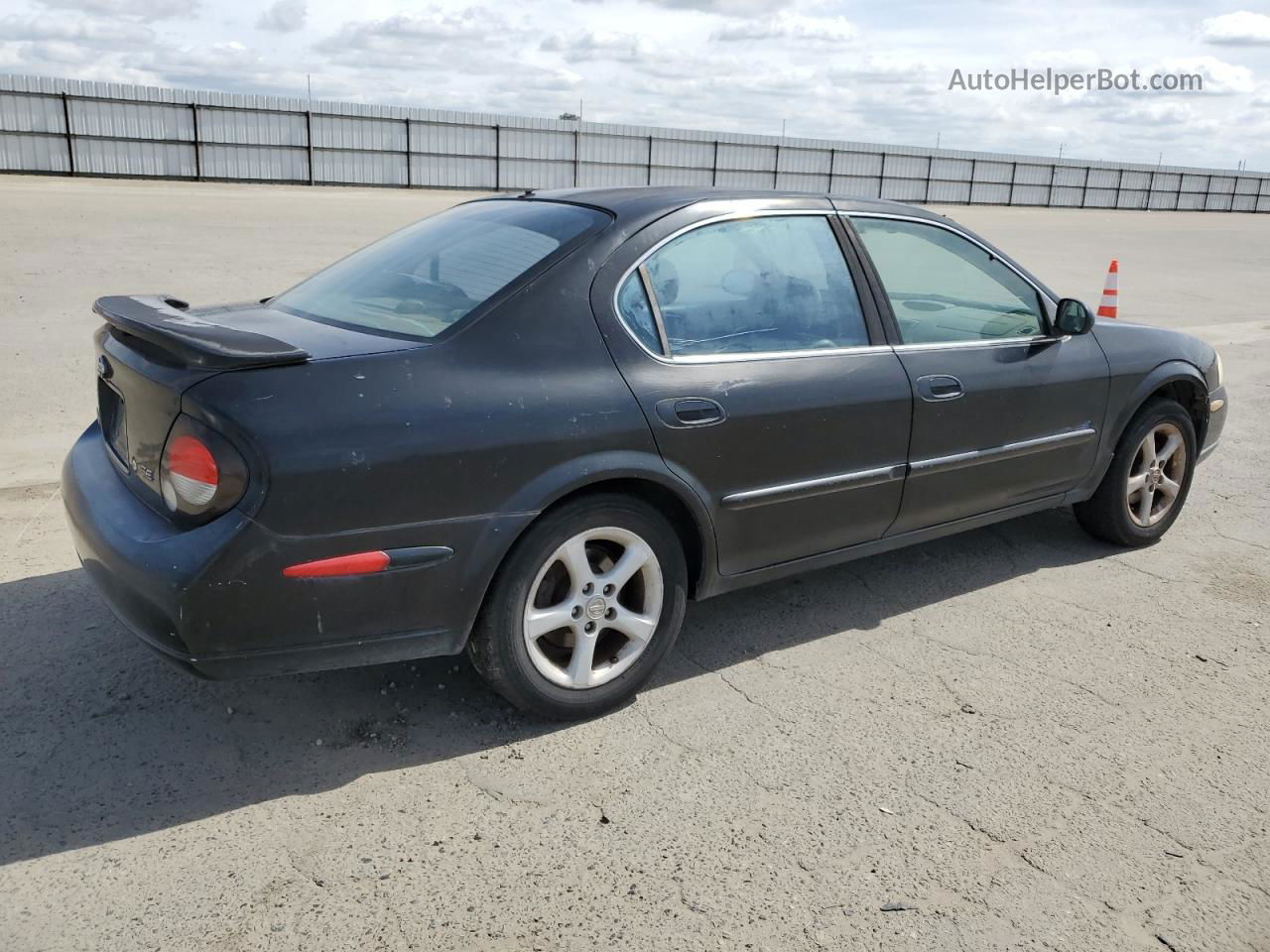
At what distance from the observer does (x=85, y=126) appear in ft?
86.9

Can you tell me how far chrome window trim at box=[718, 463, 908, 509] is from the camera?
3575mm

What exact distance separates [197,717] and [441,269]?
1.59 meters

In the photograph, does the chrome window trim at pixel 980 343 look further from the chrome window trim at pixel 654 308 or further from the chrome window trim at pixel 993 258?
the chrome window trim at pixel 654 308

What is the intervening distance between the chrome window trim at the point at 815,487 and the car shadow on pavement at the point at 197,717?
2.04 ft

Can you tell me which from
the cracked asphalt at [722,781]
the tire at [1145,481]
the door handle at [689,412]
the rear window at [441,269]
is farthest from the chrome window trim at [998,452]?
the rear window at [441,269]

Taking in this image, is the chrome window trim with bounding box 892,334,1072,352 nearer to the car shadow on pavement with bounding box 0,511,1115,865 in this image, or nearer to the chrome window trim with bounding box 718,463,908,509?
the chrome window trim with bounding box 718,463,908,509

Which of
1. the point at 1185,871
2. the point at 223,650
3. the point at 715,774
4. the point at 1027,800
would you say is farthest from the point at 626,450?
the point at 1185,871

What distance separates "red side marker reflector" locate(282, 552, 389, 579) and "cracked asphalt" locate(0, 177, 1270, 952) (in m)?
0.63

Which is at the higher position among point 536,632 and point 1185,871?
point 536,632

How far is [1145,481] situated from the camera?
5.09m

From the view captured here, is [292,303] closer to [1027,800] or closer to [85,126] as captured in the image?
[1027,800]

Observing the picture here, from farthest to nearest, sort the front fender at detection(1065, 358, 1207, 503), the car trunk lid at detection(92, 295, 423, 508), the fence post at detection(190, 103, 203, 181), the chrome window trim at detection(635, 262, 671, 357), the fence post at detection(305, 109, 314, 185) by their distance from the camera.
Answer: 1. the fence post at detection(305, 109, 314, 185)
2. the fence post at detection(190, 103, 203, 181)
3. the front fender at detection(1065, 358, 1207, 503)
4. the chrome window trim at detection(635, 262, 671, 357)
5. the car trunk lid at detection(92, 295, 423, 508)

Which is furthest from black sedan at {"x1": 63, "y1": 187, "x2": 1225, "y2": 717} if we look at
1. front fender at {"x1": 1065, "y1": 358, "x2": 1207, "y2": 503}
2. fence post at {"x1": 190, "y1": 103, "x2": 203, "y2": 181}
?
fence post at {"x1": 190, "y1": 103, "x2": 203, "y2": 181}

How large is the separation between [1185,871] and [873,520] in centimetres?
158
